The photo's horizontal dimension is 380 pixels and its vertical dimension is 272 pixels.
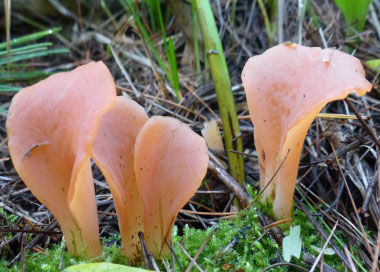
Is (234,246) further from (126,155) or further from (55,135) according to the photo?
(55,135)

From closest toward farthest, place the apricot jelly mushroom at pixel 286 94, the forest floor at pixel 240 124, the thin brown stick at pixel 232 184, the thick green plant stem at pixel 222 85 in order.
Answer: the apricot jelly mushroom at pixel 286 94 → the forest floor at pixel 240 124 → the thin brown stick at pixel 232 184 → the thick green plant stem at pixel 222 85

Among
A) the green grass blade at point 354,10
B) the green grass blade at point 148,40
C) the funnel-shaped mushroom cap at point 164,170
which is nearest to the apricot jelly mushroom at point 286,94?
the funnel-shaped mushroom cap at point 164,170

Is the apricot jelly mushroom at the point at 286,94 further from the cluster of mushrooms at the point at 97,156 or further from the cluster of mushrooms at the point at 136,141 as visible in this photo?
the cluster of mushrooms at the point at 97,156

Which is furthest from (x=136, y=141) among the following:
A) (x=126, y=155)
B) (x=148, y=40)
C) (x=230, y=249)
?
(x=148, y=40)

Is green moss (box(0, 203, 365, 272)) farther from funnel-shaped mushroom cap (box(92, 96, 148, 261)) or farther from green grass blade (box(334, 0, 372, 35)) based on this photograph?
green grass blade (box(334, 0, 372, 35))

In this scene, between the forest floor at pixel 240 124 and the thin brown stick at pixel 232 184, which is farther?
the thin brown stick at pixel 232 184

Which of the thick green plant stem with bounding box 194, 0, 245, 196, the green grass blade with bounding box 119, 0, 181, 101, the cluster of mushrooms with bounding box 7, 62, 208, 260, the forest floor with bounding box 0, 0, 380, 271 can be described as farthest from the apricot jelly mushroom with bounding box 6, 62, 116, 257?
the green grass blade with bounding box 119, 0, 181, 101

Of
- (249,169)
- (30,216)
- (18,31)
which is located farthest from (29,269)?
(18,31)

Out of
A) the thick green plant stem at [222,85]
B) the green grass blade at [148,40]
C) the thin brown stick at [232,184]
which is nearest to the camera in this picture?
the thin brown stick at [232,184]
